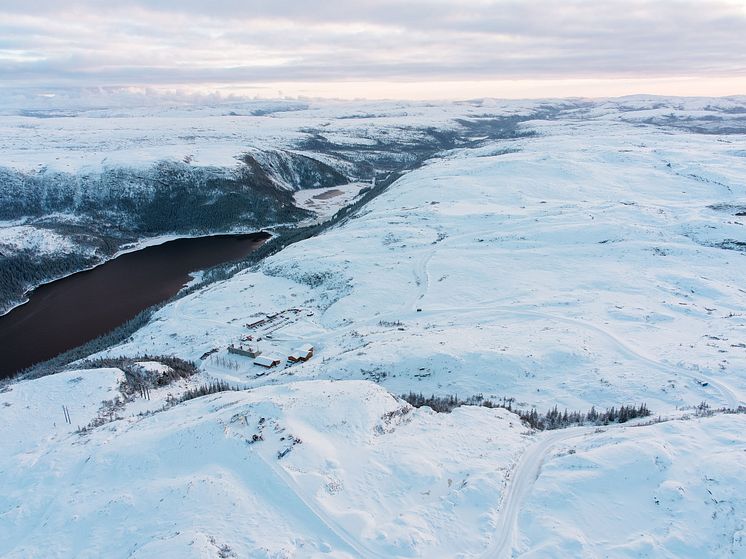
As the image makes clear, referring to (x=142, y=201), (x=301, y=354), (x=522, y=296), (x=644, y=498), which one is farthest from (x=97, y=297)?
(x=644, y=498)

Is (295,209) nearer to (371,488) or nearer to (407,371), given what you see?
(407,371)

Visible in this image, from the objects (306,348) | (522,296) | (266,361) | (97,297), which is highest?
(522,296)

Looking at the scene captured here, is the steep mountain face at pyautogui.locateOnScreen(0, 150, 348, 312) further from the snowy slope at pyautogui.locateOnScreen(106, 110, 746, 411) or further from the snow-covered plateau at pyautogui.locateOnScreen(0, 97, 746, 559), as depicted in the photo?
the snow-covered plateau at pyautogui.locateOnScreen(0, 97, 746, 559)

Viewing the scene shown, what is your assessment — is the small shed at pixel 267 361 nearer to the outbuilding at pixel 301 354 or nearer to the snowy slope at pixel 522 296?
the outbuilding at pixel 301 354

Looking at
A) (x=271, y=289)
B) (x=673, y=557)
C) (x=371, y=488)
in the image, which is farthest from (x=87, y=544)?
(x=271, y=289)

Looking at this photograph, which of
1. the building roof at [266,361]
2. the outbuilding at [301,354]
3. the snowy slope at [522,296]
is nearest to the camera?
the snowy slope at [522,296]

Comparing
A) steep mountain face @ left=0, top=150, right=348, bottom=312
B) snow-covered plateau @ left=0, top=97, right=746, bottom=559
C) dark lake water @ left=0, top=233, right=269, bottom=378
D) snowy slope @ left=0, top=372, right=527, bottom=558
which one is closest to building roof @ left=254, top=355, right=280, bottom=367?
snow-covered plateau @ left=0, top=97, right=746, bottom=559

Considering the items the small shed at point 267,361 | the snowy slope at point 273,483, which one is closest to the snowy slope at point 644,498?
the snowy slope at point 273,483

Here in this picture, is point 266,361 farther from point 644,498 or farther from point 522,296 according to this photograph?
point 644,498
